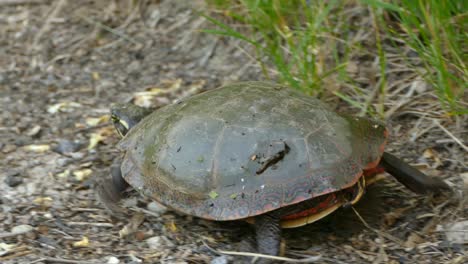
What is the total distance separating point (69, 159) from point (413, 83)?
6.31 ft

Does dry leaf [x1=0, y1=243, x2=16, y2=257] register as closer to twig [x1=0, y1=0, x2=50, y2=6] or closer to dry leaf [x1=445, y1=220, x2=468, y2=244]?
dry leaf [x1=445, y1=220, x2=468, y2=244]

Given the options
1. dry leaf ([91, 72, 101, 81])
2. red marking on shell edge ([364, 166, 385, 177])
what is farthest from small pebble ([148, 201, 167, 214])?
dry leaf ([91, 72, 101, 81])

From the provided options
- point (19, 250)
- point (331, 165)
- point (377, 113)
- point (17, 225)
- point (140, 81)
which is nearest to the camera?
point (331, 165)

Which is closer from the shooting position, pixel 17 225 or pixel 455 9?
pixel 17 225

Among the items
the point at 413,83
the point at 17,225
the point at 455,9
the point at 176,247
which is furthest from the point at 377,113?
the point at 17,225

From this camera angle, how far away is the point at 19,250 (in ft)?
9.34

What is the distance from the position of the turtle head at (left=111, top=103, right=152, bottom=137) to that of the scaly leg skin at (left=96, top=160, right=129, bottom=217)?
0.73 ft

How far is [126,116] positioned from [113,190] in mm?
410

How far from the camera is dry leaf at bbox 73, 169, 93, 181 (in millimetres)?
3471

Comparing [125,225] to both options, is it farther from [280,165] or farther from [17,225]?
[280,165]

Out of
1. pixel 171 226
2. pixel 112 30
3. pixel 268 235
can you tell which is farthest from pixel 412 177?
pixel 112 30

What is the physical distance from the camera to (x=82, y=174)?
3.50 m

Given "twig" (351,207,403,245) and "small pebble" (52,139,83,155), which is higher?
"small pebble" (52,139,83,155)

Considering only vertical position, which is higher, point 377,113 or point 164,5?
point 164,5
